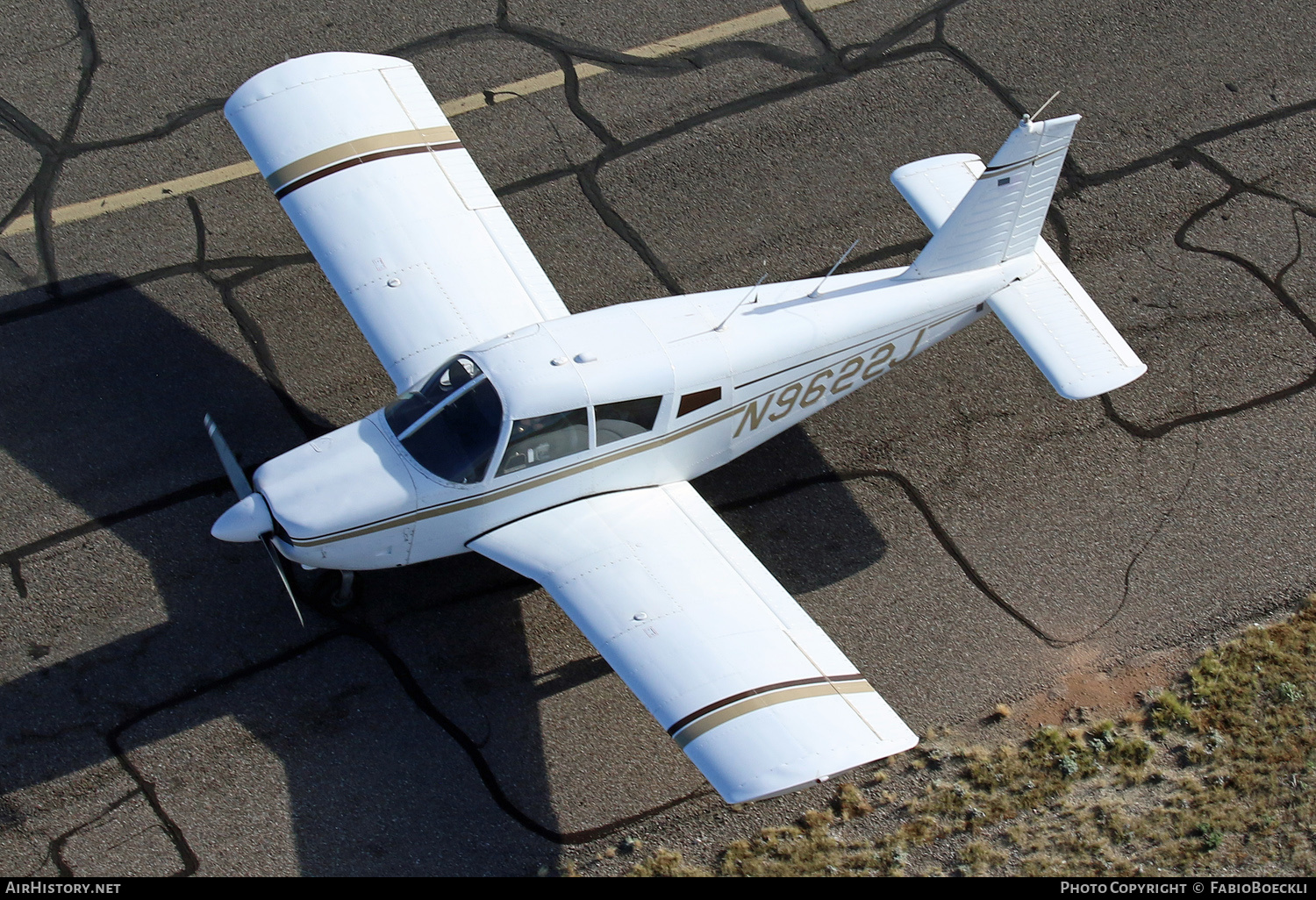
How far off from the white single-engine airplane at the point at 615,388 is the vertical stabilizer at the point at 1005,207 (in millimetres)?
21

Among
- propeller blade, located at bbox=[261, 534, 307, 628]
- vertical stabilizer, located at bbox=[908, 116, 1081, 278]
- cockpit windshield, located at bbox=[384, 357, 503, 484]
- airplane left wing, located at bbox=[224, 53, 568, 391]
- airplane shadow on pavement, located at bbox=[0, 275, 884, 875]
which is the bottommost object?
airplane shadow on pavement, located at bbox=[0, 275, 884, 875]

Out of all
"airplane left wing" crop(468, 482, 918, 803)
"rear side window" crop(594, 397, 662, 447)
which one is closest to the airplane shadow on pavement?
"airplane left wing" crop(468, 482, 918, 803)

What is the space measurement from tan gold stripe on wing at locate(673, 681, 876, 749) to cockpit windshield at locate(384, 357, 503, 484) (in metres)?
Result: 2.39

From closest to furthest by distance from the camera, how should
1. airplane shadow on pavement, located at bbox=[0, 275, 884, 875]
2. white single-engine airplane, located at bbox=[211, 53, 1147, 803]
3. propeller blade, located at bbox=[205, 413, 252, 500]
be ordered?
1. white single-engine airplane, located at bbox=[211, 53, 1147, 803]
2. airplane shadow on pavement, located at bbox=[0, 275, 884, 875]
3. propeller blade, located at bbox=[205, 413, 252, 500]

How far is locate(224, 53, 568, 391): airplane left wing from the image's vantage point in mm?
8898

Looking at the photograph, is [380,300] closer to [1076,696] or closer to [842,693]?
[842,693]

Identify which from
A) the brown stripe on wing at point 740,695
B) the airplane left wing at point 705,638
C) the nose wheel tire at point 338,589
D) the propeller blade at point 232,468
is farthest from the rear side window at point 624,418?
the propeller blade at point 232,468

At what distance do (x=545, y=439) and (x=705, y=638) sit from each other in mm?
1874

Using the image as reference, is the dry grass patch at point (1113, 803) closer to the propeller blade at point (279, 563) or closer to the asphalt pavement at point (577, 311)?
the asphalt pavement at point (577, 311)

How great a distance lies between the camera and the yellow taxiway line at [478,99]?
10.9 m

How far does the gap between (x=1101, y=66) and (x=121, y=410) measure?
1123 centimetres

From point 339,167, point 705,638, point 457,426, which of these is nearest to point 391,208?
point 339,167

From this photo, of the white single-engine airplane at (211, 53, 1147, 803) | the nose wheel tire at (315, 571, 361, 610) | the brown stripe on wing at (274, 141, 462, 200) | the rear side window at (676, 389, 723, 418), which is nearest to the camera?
the white single-engine airplane at (211, 53, 1147, 803)

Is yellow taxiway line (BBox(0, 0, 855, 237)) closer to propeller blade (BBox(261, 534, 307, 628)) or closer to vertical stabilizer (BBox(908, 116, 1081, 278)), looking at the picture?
propeller blade (BBox(261, 534, 307, 628))
